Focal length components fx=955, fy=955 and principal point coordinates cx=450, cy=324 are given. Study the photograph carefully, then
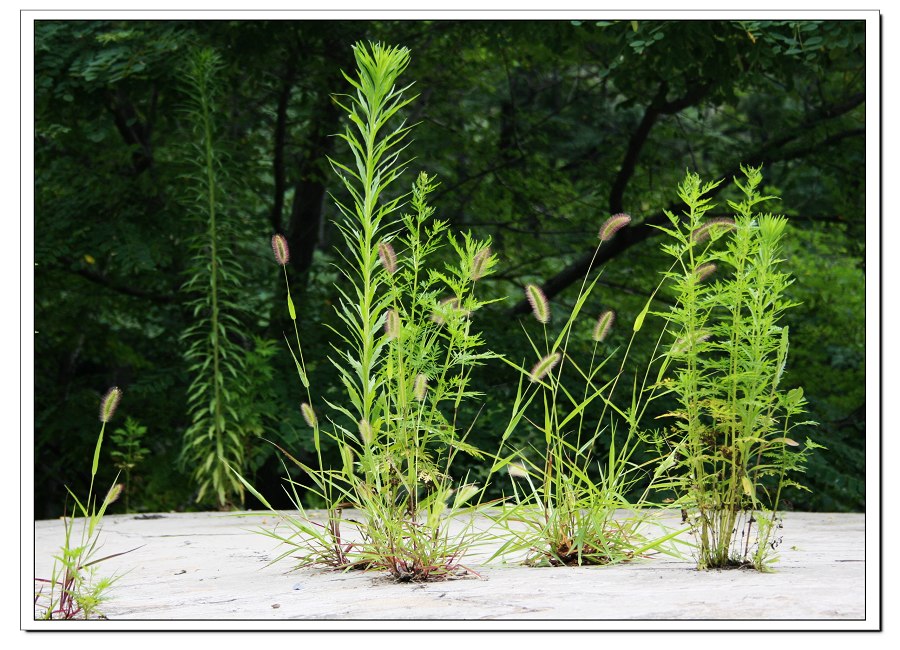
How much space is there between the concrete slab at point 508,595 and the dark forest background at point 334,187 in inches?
114

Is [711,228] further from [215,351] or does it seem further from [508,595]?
[215,351]

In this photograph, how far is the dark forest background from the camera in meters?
6.52

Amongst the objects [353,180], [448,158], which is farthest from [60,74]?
[448,158]

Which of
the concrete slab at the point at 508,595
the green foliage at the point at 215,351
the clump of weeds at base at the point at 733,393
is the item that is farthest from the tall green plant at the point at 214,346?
the clump of weeds at base at the point at 733,393

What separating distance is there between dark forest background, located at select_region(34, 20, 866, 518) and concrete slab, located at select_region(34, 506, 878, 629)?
9.52 feet

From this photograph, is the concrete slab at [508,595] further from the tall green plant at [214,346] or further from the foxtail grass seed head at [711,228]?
the tall green plant at [214,346]

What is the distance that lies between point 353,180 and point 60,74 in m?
2.31

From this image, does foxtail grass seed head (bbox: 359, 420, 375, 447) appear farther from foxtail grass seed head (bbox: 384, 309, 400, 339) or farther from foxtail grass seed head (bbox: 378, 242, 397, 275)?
foxtail grass seed head (bbox: 378, 242, 397, 275)

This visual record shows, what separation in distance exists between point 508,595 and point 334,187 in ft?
21.2

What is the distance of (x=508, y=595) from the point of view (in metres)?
2.73

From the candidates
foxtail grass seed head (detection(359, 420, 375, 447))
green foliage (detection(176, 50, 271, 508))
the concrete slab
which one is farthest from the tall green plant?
foxtail grass seed head (detection(359, 420, 375, 447))

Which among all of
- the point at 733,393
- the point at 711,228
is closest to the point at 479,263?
the point at 711,228
